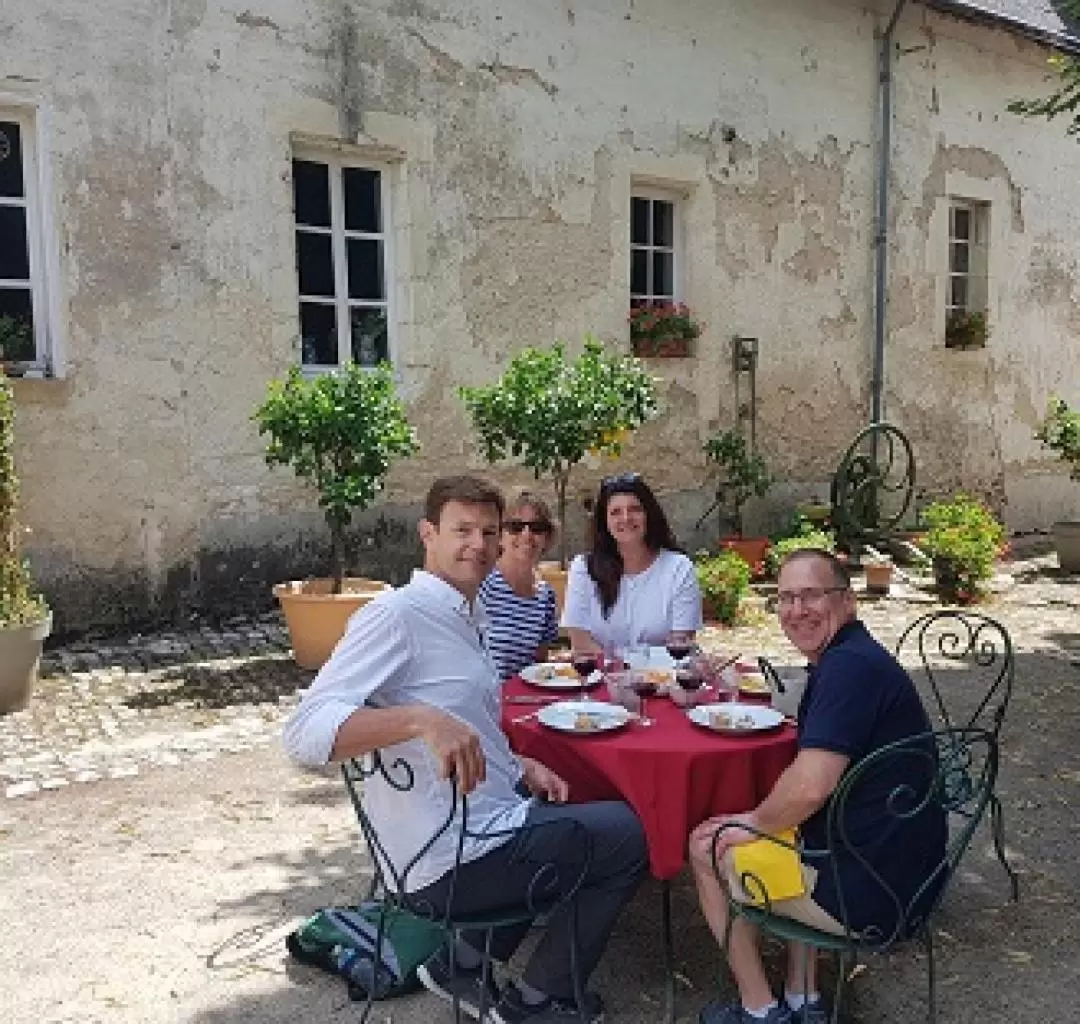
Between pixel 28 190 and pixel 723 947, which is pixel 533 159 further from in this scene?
pixel 723 947

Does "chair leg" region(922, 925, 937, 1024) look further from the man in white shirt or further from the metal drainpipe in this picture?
the metal drainpipe

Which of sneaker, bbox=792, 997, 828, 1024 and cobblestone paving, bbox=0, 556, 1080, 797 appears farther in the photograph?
cobblestone paving, bbox=0, 556, 1080, 797

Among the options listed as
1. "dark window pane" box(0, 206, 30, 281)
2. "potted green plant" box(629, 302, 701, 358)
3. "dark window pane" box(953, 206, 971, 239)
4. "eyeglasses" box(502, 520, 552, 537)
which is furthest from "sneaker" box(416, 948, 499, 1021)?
"dark window pane" box(953, 206, 971, 239)

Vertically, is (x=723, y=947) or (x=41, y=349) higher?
(x=41, y=349)

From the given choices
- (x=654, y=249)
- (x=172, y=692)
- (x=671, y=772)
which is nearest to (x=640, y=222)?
(x=654, y=249)

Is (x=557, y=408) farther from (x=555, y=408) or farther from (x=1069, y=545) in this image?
(x=1069, y=545)

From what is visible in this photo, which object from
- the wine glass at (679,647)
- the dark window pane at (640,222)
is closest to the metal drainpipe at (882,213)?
the dark window pane at (640,222)

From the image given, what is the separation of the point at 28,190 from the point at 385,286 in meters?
2.51

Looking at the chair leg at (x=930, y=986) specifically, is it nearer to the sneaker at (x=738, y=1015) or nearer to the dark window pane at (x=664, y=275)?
the sneaker at (x=738, y=1015)

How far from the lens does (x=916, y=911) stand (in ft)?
8.68

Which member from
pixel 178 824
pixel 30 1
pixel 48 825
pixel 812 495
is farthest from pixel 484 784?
pixel 812 495

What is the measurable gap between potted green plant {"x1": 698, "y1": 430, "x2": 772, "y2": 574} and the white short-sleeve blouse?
5473mm

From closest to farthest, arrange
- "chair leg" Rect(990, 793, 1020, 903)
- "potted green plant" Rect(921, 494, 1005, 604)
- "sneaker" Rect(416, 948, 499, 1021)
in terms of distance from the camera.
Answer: "sneaker" Rect(416, 948, 499, 1021), "chair leg" Rect(990, 793, 1020, 903), "potted green plant" Rect(921, 494, 1005, 604)

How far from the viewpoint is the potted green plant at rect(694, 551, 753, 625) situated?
7.83 m
